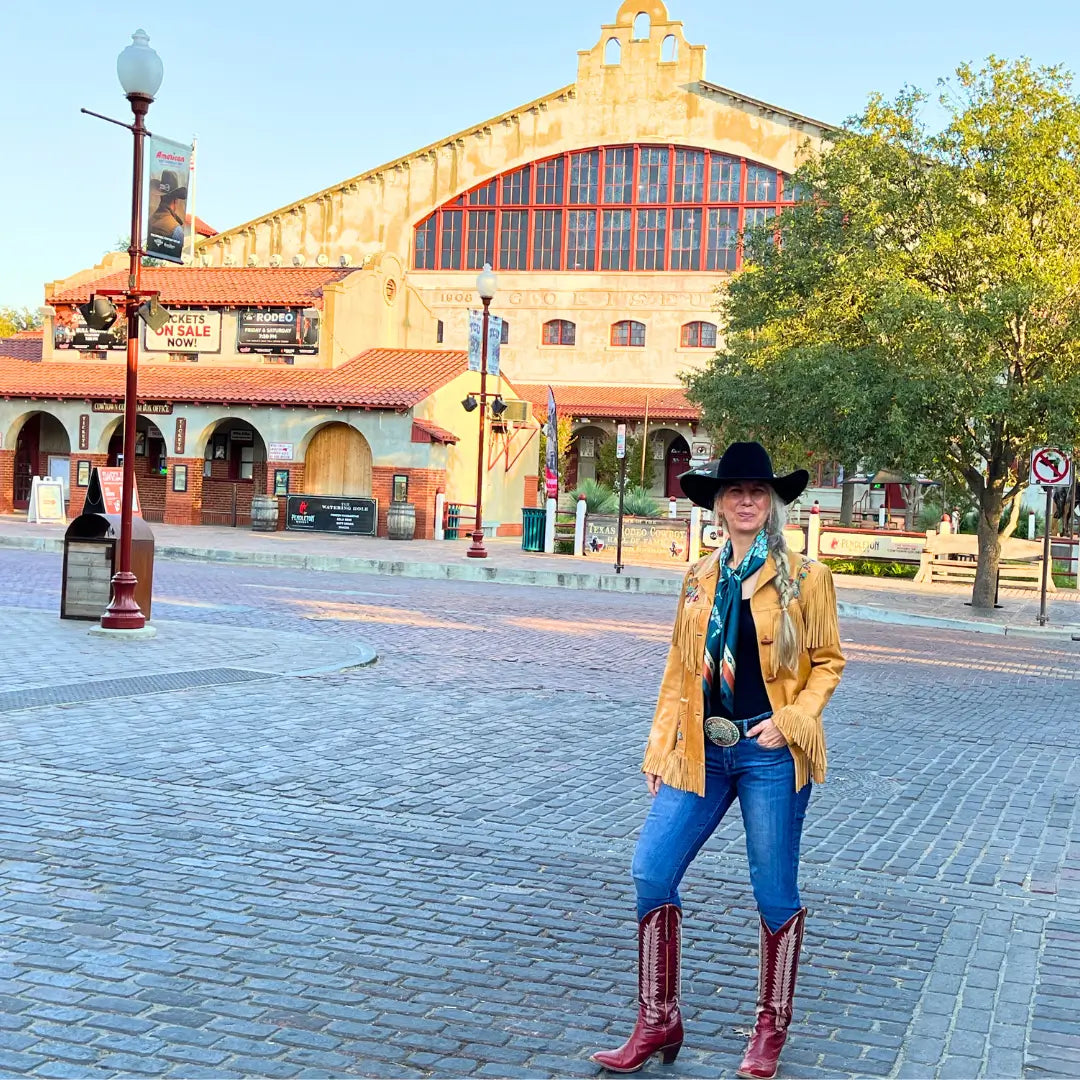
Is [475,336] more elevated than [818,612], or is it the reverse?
[475,336]

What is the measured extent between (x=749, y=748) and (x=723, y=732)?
0.30ft

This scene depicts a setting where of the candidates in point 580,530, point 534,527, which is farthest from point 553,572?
point 534,527

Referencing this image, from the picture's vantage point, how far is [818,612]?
4.04 metres

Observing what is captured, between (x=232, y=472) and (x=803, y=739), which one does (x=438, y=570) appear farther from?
(x=803, y=739)

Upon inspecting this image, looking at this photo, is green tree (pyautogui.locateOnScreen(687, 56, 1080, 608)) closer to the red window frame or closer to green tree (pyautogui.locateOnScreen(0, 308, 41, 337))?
the red window frame

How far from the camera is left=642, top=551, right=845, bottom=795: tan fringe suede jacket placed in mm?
→ 3971

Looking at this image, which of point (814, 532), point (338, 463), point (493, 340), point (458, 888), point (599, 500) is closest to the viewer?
point (458, 888)

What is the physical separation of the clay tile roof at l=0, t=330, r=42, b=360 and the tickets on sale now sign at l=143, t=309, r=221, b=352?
4.92 m

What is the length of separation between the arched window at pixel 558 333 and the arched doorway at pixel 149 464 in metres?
18.0

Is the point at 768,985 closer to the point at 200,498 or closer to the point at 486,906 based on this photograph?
the point at 486,906

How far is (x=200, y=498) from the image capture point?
39344mm

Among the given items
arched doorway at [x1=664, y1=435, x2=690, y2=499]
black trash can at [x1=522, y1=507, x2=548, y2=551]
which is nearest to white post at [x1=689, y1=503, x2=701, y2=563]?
black trash can at [x1=522, y1=507, x2=548, y2=551]

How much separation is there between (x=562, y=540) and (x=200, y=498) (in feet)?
39.7

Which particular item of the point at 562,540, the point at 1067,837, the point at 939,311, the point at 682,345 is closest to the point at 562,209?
the point at 682,345
